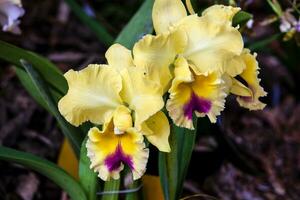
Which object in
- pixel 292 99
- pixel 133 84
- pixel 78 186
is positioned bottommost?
pixel 292 99

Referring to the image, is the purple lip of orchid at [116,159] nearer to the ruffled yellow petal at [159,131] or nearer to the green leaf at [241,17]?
the ruffled yellow petal at [159,131]

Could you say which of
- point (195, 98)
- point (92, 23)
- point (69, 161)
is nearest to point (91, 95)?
point (195, 98)

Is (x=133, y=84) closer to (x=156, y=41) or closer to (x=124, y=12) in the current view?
(x=156, y=41)

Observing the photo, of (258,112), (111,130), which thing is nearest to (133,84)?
(111,130)

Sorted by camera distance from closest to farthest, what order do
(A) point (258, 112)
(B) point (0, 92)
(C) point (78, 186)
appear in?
(C) point (78, 186), (B) point (0, 92), (A) point (258, 112)

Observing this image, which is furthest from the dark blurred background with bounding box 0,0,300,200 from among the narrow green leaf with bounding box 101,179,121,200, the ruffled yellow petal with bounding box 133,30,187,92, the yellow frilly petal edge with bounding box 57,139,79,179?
the ruffled yellow petal with bounding box 133,30,187,92

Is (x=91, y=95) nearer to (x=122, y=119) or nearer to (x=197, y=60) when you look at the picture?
(x=122, y=119)

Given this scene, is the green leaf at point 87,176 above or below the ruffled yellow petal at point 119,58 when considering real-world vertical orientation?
below

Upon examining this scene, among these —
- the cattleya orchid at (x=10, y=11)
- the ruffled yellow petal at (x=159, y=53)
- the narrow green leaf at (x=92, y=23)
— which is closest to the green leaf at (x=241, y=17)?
the ruffled yellow petal at (x=159, y=53)
